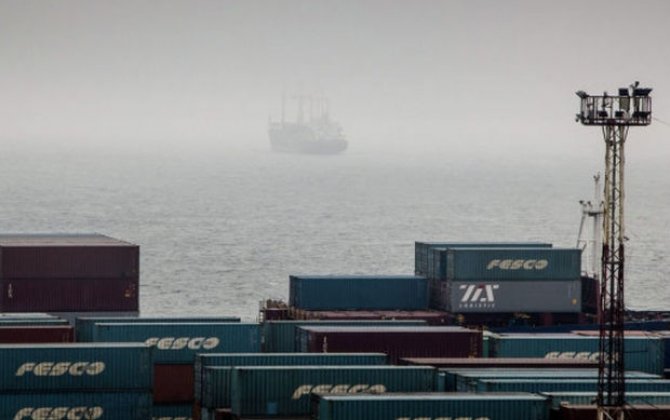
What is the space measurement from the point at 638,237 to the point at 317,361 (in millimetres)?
133538

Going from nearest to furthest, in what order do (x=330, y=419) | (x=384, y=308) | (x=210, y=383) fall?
1. (x=330, y=419)
2. (x=210, y=383)
3. (x=384, y=308)

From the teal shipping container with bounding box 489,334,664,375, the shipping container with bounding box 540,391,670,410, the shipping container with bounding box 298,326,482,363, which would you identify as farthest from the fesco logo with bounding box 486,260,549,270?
the shipping container with bounding box 540,391,670,410

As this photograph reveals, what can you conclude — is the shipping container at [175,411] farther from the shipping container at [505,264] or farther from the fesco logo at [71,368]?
the shipping container at [505,264]

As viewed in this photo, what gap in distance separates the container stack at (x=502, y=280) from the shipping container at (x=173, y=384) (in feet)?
67.1

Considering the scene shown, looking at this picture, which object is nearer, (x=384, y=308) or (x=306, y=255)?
(x=384, y=308)

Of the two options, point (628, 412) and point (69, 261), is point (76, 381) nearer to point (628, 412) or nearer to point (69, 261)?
point (628, 412)

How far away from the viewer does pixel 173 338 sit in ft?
185

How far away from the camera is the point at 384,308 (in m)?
75.0

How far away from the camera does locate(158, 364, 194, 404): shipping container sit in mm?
54763

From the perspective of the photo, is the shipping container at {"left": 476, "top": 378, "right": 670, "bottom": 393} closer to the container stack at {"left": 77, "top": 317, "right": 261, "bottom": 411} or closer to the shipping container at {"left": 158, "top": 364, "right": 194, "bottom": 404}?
the container stack at {"left": 77, "top": 317, "right": 261, "bottom": 411}

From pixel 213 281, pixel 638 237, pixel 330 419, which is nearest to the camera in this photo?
pixel 330 419

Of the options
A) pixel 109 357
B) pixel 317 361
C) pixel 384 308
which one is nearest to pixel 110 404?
pixel 109 357

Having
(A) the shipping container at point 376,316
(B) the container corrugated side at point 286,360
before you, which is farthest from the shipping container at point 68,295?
(B) the container corrugated side at point 286,360

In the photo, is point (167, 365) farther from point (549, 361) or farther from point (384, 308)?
point (384, 308)
